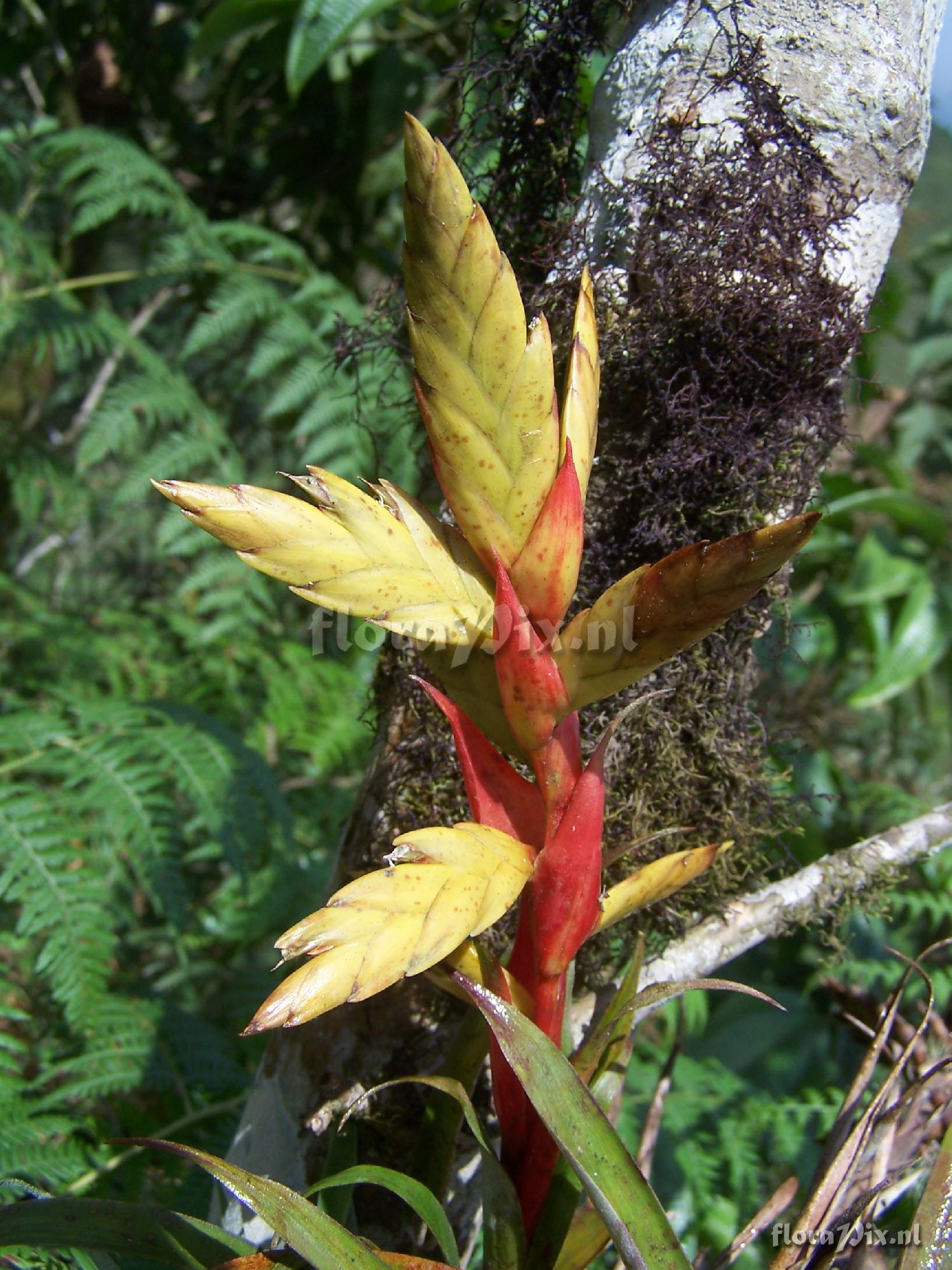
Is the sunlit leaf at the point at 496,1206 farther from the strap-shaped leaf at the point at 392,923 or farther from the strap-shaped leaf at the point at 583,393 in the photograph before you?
the strap-shaped leaf at the point at 583,393

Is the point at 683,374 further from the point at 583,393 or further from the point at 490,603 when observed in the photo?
the point at 490,603

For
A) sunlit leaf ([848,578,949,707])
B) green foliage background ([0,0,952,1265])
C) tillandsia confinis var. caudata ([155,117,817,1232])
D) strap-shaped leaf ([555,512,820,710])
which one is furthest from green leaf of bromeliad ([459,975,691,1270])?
sunlit leaf ([848,578,949,707])

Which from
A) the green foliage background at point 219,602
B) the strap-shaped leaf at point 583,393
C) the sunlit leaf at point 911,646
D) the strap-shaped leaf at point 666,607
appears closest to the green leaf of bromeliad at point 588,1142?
the strap-shaped leaf at point 666,607

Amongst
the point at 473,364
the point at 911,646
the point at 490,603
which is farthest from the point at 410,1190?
the point at 911,646

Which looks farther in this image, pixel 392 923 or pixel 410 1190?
pixel 410 1190

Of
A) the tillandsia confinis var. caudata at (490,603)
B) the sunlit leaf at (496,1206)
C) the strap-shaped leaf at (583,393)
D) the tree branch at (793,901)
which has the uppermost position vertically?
the strap-shaped leaf at (583,393)

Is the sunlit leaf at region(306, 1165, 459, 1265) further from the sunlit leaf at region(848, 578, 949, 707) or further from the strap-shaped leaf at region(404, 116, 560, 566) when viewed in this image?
the sunlit leaf at region(848, 578, 949, 707)
